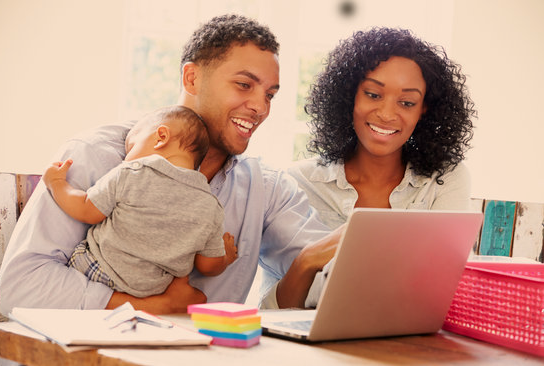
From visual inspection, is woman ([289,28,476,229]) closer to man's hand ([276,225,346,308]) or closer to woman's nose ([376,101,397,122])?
woman's nose ([376,101,397,122])

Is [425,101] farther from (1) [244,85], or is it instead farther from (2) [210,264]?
(2) [210,264]

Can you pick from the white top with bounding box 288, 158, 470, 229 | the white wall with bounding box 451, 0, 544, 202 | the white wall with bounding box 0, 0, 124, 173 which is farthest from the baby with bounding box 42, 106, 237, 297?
the white wall with bounding box 451, 0, 544, 202

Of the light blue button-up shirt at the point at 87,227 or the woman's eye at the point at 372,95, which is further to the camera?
the woman's eye at the point at 372,95

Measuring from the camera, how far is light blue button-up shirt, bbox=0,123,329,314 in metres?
1.52

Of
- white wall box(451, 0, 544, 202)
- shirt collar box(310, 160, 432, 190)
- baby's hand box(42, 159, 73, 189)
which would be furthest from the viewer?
white wall box(451, 0, 544, 202)

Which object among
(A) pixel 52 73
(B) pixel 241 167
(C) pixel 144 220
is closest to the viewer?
(C) pixel 144 220

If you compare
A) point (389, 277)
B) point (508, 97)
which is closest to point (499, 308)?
point (389, 277)

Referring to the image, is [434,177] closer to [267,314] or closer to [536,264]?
[536,264]

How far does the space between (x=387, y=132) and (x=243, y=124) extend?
0.57 meters

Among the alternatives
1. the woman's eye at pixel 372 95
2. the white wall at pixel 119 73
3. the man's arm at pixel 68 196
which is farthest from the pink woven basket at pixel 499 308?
the white wall at pixel 119 73

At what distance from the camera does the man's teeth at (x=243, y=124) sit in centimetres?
196

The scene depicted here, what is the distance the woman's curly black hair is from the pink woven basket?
1.07 m

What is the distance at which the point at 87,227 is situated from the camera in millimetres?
1637

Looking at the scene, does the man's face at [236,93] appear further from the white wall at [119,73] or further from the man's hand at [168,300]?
the white wall at [119,73]
